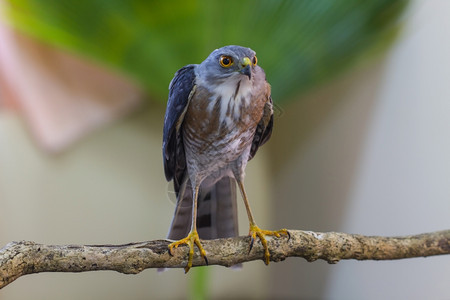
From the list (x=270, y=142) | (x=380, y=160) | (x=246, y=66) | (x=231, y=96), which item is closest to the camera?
(x=246, y=66)

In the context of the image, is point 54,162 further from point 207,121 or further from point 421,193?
point 421,193

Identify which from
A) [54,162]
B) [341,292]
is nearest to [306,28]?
[341,292]

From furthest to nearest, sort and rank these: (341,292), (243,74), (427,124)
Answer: (341,292) < (427,124) < (243,74)

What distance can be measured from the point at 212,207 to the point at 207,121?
191mm

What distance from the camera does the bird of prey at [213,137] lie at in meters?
0.73

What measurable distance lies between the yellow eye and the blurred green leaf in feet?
0.21

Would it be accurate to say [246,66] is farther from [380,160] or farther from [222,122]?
[380,160]

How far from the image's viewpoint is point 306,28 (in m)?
0.79

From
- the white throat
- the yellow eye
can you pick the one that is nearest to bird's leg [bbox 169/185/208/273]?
the white throat

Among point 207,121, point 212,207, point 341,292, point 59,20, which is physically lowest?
point 341,292

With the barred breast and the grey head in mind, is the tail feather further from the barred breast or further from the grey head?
the grey head

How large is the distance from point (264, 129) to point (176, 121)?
7.0 inches

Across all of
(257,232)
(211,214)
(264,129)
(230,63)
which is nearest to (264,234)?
(257,232)

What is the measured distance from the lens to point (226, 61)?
681 millimetres
